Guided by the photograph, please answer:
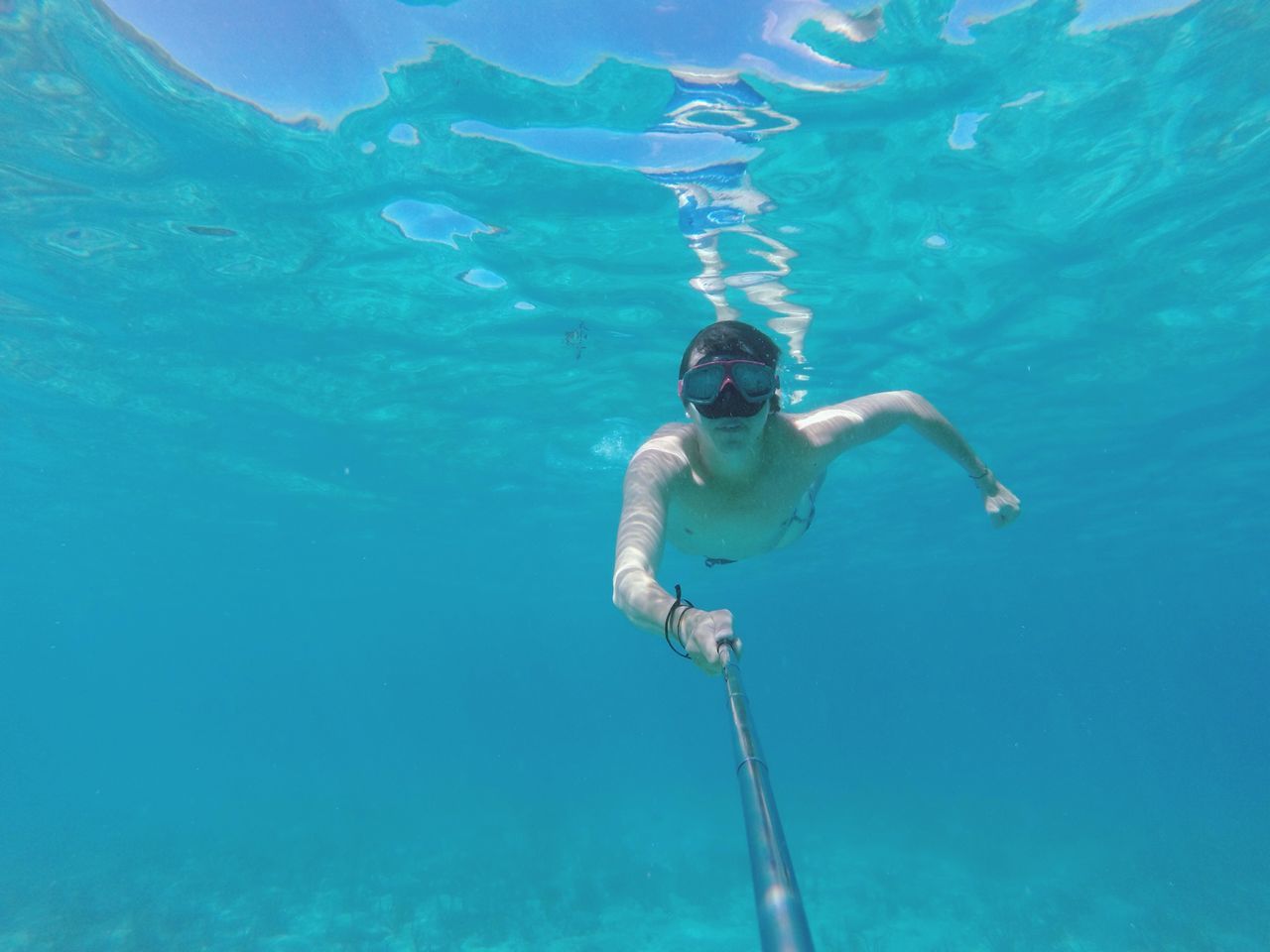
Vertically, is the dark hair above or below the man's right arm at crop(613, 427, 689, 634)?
above

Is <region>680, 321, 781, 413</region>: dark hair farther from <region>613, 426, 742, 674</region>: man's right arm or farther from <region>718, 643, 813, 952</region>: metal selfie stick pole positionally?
<region>718, 643, 813, 952</region>: metal selfie stick pole

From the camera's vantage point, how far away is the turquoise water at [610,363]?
1041 cm

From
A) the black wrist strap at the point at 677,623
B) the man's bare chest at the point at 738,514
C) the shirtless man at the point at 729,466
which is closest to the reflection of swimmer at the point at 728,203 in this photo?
the shirtless man at the point at 729,466

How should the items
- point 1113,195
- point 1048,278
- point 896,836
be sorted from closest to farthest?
point 1113,195 → point 1048,278 → point 896,836

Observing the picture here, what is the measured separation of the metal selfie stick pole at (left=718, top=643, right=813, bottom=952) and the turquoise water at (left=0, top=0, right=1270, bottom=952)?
370 inches

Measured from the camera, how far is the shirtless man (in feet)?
11.1

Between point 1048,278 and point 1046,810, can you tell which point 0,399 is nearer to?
point 1048,278

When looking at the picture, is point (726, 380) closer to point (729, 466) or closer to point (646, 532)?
point (729, 466)

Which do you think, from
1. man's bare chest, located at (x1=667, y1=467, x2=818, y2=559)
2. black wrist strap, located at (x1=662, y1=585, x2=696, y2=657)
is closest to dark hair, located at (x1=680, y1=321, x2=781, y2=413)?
man's bare chest, located at (x1=667, y1=467, x2=818, y2=559)

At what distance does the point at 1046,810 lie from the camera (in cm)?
3809

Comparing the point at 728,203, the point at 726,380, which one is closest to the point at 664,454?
the point at 726,380

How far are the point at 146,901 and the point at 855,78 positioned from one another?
2724 centimetres

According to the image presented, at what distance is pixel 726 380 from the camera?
13.8 ft

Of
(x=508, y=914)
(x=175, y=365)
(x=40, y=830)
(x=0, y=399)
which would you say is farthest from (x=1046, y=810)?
(x=40, y=830)
